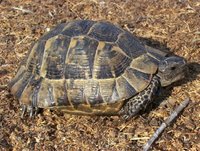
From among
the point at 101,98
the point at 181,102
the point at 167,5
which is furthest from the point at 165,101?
the point at 167,5

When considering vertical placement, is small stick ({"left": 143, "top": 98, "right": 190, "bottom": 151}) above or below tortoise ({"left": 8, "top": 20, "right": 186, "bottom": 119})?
below

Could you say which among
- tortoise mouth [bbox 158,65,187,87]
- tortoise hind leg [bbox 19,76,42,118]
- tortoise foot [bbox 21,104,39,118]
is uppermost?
tortoise mouth [bbox 158,65,187,87]

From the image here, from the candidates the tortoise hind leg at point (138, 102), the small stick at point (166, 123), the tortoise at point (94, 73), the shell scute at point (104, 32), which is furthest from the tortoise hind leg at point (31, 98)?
the small stick at point (166, 123)

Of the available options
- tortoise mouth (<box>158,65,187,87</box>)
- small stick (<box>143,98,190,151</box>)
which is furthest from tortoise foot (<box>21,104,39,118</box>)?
tortoise mouth (<box>158,65,187,87</box>)

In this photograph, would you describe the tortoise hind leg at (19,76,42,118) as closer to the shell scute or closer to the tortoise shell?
the tortoise shell

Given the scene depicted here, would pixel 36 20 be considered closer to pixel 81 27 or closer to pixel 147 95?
pixel 81 27

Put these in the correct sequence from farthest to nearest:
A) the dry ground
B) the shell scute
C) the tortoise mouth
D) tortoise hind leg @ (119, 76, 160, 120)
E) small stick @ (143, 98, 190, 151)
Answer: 1. the tortoise mouth
2. the shell scute
3. tortoise hind leg @ (119, 76, 160, 120)
4. the dry ground
5. small stick @ (143, 98, 190, 151)

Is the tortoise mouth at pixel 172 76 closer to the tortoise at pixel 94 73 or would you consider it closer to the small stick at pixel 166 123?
the tortoise at pixel 94 73

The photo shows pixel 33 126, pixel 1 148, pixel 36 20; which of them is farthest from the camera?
pixel 36 20
